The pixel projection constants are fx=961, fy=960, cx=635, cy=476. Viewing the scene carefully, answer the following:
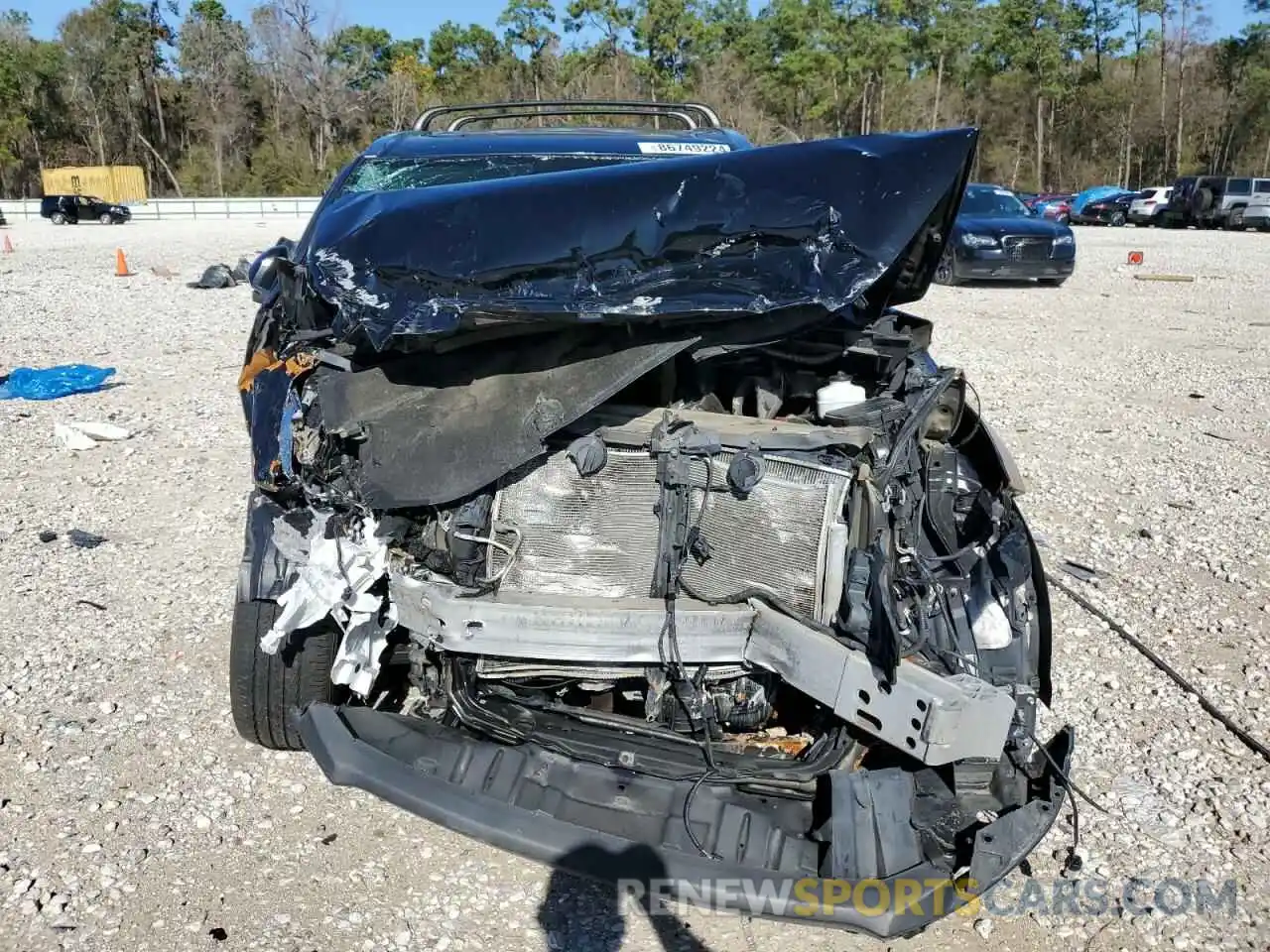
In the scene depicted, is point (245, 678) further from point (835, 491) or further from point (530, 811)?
point (835, 491)

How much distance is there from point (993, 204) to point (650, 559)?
1362cm

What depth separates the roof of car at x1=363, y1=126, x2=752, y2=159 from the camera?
4.20 meters

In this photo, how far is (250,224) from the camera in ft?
96.9

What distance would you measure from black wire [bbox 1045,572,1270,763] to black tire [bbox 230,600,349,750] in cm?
265

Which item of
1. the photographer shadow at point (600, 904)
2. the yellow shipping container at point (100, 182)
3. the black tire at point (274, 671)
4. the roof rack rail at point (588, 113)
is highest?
the yellow shipping container at point (100, 182)

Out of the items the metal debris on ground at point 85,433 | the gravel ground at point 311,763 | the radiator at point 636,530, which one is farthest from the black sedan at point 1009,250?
the radiator at point 636,530

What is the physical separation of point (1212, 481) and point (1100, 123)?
48229 millimetres

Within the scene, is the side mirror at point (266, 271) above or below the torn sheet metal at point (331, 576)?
above

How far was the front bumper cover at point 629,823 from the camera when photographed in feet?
6.98

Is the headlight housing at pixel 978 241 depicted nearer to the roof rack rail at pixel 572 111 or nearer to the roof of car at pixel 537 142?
the roof rack rail at pixel 572 111

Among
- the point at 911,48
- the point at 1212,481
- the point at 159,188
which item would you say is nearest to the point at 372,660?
the point at 1212,481

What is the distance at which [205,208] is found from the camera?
3581cm

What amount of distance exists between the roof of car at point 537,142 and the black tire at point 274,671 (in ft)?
7.49

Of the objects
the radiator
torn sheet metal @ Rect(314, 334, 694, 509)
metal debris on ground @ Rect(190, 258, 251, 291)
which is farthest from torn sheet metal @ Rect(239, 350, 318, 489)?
metal debris on ground @ Rect(190, 258, 251, 291)
